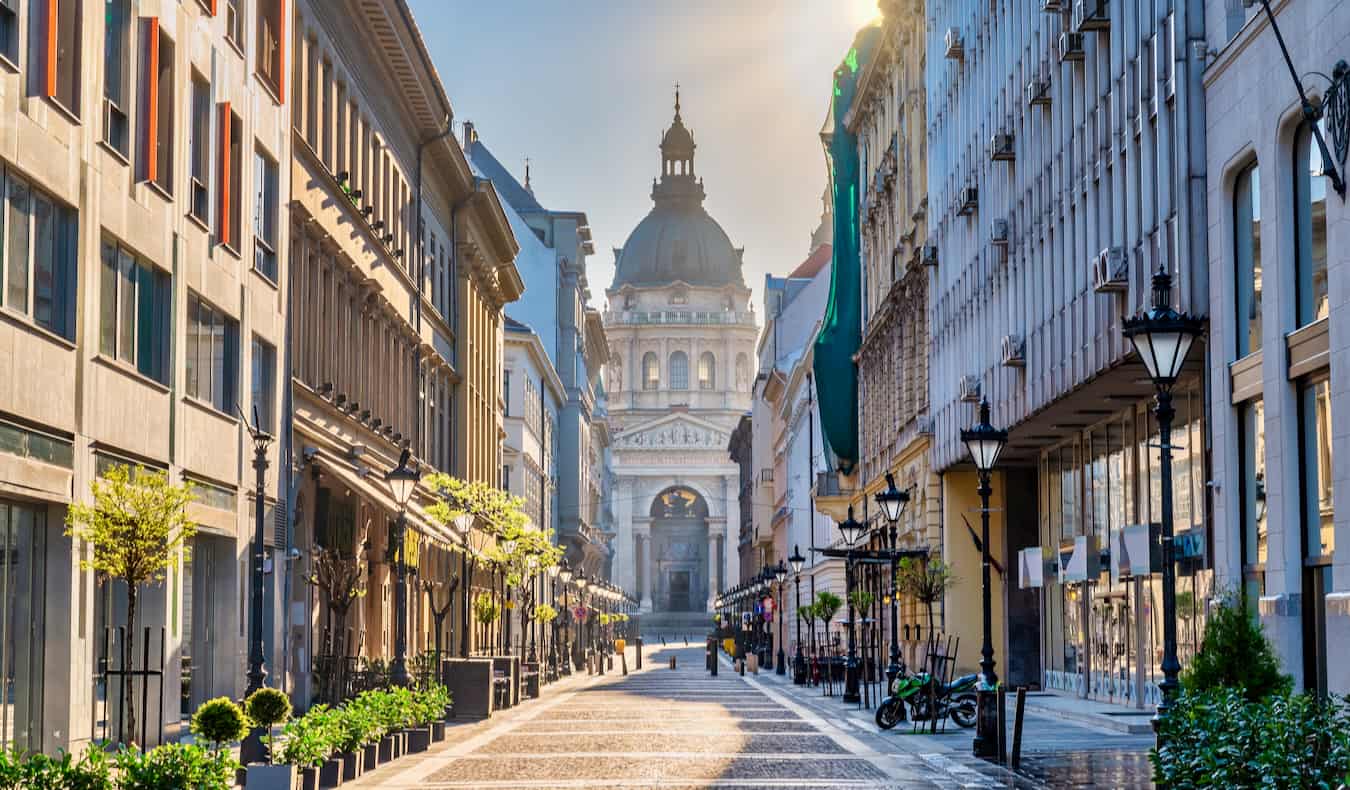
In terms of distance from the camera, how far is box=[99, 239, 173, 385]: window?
2498cm

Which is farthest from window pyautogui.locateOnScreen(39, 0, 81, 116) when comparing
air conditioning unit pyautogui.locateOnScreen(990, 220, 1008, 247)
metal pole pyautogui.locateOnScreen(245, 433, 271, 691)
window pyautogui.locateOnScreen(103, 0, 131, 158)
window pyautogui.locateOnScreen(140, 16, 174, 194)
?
air conditioning unit pyautogui.locateOnScreen(990, 220, 1008, 247)

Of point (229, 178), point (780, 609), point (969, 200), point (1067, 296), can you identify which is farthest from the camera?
point (780, 609)

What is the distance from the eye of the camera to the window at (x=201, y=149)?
29.8 metres

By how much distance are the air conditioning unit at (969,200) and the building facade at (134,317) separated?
1552cm

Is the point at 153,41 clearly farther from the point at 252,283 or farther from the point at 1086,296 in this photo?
the point at 1086,296

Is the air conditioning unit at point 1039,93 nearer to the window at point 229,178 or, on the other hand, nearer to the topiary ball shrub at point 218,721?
the window at point 229,178

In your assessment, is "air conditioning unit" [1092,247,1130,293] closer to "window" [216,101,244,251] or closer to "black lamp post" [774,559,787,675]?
"window" [216,101,244,251]

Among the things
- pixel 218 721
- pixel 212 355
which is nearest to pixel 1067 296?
pixel 212 355

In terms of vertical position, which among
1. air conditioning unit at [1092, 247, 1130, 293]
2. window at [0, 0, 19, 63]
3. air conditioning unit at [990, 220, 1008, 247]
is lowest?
air conditioning unit at [1092, 247, 1130, 293]

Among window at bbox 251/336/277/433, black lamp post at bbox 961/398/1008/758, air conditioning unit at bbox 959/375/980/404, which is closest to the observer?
black lamp post at bbox 961/398/1008/758

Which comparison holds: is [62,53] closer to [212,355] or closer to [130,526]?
[130,526]

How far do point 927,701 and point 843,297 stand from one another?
41476 millimetres

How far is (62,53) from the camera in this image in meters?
23.2

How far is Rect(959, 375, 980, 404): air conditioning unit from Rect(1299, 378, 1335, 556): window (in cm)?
1954
